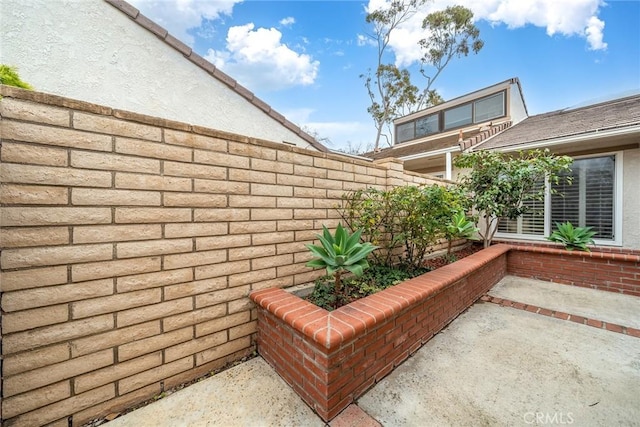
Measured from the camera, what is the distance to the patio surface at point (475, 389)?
1.73 meters

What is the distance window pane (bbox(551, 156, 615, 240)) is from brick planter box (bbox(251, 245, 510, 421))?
18.9ft

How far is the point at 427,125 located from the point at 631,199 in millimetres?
8764

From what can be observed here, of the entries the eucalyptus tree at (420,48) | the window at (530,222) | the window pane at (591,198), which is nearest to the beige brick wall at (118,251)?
the window at (530,222)

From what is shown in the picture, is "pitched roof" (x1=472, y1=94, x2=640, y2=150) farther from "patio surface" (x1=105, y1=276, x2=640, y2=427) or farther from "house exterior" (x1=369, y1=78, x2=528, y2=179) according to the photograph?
"patio surface" (x1=105, y1=276, x2=640, y2=427)

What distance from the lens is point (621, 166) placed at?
17.8 feet

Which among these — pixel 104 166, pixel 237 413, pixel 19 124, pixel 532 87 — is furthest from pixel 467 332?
pixel 532 87

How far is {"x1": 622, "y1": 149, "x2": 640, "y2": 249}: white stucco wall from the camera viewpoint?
208 inches

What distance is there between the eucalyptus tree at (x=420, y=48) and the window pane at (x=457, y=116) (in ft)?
25.3

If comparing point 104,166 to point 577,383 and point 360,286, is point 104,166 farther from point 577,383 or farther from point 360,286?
point 577,383

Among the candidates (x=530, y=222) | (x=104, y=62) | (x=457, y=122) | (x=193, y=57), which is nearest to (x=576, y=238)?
(x=530, y=222)

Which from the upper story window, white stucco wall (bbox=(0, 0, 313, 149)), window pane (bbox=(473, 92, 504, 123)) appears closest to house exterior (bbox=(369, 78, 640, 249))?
window pane (bbox=(473, 92, 504, 123))

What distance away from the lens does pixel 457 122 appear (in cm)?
1154

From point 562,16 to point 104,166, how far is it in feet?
44.6

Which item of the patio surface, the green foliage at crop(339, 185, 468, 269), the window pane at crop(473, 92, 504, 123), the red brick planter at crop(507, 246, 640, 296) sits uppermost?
the window pane at crop(473, 92, 504, 123)
